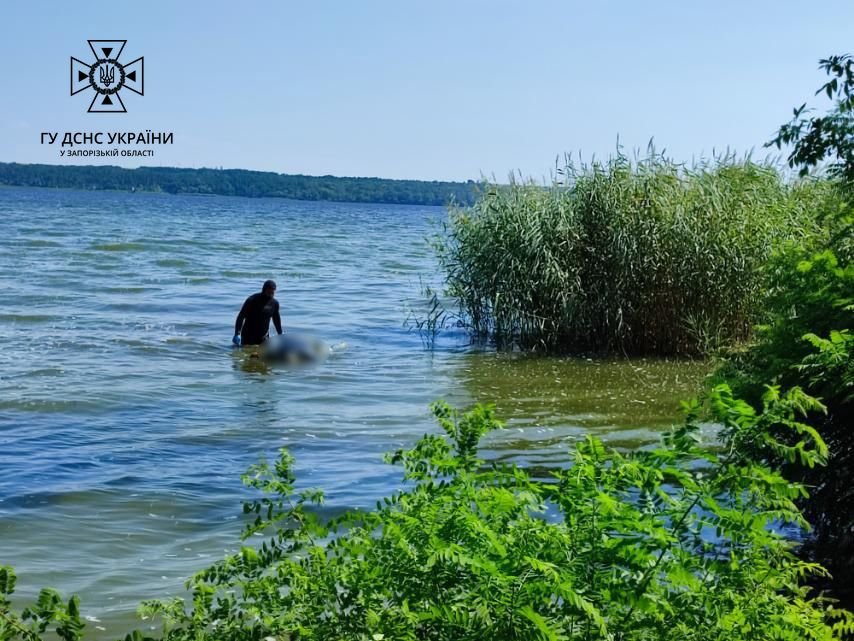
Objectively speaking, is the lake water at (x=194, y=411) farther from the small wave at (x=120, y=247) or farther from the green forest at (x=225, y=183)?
the green forest at (x=225, y=183)

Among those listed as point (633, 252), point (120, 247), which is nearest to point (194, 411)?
point (633, 252)

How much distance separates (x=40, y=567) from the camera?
7551 millimetres

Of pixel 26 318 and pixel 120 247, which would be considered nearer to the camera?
pixel 26 318

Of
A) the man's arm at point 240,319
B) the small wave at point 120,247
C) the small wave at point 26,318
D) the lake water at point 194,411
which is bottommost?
Answer: the lake water at point 194,411

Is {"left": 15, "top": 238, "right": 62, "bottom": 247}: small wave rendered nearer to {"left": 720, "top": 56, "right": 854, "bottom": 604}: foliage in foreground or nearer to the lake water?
the lake water

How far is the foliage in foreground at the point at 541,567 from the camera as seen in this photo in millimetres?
3525

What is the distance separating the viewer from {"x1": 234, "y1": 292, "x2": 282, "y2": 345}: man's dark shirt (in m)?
17.6

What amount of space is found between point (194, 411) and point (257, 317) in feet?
15.1

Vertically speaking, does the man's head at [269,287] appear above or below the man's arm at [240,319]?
above

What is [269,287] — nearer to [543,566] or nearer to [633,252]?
[633,252]

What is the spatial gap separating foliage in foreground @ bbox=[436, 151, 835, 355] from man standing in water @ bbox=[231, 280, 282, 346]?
3326 mm

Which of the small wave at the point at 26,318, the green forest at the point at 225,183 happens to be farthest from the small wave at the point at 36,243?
the green forest at the point at 225,183

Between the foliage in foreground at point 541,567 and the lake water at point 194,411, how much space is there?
2.99m

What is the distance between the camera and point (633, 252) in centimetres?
1634
